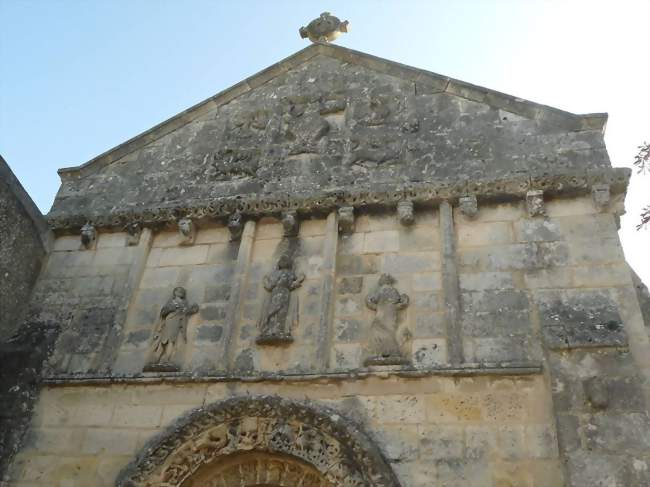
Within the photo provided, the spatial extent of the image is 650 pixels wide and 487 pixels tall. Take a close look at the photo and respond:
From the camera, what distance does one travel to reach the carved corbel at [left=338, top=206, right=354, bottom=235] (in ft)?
24.0

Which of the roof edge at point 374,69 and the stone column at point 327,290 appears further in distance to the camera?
the roof edge at point 374,69

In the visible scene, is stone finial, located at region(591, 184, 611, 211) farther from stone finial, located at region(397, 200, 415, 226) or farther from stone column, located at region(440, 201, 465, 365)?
stone finial, located at region(397, 200, 415, 226)

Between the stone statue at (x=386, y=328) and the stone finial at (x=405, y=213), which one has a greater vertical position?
the stone finial at (x=405, y=213)

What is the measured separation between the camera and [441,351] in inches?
245

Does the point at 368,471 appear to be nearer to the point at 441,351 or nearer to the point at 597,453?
the point at 441,351

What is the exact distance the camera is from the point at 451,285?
21.5ft

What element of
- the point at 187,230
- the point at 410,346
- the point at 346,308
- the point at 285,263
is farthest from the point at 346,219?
the point at 187,230

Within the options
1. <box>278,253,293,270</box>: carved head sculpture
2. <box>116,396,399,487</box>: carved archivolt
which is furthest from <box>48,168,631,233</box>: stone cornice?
<box>116,396,399,487</box>: carved archivolt

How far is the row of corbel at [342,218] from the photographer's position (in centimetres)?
683

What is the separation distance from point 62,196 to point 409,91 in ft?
14.9

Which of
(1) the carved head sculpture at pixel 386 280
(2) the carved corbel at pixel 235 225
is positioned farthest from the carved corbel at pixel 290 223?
(1) the carved head sculpture at pixel 386 280

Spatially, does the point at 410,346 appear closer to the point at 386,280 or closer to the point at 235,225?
the point at 386,280

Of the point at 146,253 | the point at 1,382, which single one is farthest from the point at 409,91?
the point at 1,382

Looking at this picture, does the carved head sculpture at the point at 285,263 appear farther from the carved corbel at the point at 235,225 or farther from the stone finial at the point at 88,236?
the stone finial at the point at 88,236
